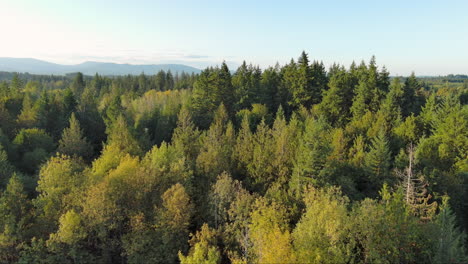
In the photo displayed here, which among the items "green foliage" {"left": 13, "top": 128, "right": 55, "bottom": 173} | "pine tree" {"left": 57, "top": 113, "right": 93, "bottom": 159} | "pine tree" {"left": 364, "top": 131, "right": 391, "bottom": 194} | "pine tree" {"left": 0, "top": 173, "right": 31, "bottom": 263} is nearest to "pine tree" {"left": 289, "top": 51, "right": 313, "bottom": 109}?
"pine tree" {"left": 364, "top": 131, "right": 391, "bottom": 194}

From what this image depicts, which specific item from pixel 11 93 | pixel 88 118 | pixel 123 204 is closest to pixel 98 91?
pixel 11 93

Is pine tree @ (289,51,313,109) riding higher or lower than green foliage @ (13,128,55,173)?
higher

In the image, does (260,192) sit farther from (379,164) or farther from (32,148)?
(32,148)

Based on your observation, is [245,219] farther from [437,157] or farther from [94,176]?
[437,157]

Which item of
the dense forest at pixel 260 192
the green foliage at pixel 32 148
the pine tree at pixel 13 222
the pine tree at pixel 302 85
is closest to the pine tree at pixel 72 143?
the dense forest at pixel 260 192

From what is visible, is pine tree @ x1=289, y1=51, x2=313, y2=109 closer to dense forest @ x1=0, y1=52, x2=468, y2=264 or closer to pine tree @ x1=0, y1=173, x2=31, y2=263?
dense forest @ x1=0, y1=52, x2=468, y2=264

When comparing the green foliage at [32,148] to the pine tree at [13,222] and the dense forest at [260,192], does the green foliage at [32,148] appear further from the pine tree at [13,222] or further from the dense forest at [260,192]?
the pine tree at [13,222]

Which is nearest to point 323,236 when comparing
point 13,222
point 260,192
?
point 260,192

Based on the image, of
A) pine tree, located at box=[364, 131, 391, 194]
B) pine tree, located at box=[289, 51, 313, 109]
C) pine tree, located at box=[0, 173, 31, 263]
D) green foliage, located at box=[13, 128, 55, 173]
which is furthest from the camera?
pine tree, located at box=[289, 51, 313, 109]
